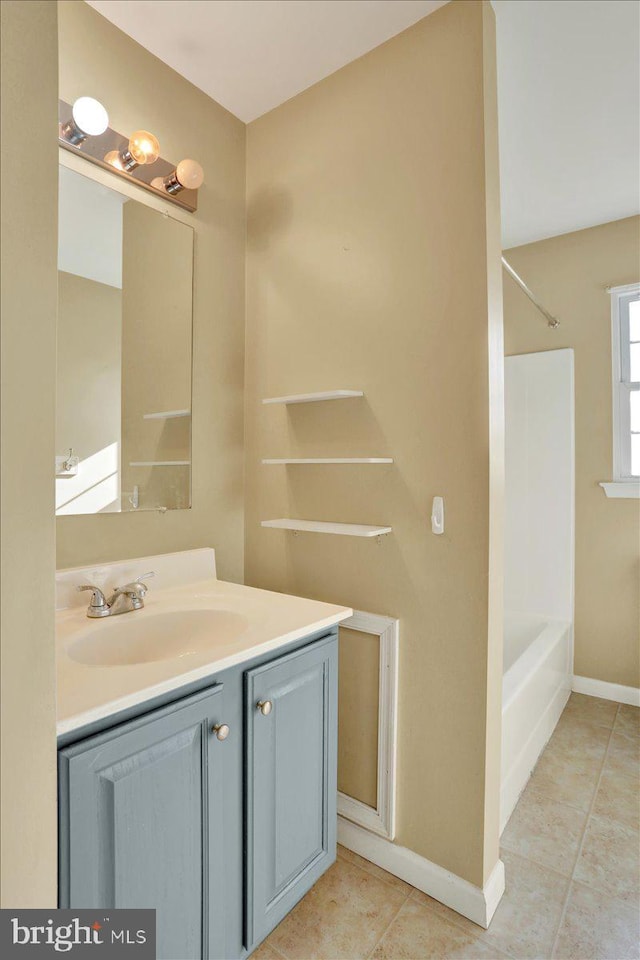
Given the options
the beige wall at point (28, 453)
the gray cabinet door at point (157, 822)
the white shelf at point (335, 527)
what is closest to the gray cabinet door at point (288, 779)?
the gray cabinet door at point (157, 822)

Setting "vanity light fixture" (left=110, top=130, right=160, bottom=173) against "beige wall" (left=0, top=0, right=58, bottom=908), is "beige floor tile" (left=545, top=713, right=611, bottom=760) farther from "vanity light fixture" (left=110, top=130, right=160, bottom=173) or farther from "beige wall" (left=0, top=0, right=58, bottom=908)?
"vanity light fixture" (left=110, top=130, right=160, bottom=173)

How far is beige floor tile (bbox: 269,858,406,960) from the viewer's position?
51.6 inches

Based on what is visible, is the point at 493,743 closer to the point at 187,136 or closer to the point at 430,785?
the point at 430,785

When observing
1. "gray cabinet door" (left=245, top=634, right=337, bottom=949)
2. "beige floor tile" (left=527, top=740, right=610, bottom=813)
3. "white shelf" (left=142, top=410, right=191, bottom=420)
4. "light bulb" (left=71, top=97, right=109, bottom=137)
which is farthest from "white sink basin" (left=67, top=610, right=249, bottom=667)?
"beige floor tile" (left=527, top=740, right=610, bottom=813)

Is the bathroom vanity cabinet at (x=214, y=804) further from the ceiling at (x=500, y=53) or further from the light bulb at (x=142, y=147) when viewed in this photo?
the ceiling at (x=500, y=53)

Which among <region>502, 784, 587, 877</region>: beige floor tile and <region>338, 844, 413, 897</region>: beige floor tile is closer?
<region>338, 844, 413, 897</region>: beige floor tile

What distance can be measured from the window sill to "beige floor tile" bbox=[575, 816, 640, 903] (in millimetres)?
1609

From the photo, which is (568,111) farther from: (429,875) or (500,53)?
(429,875)

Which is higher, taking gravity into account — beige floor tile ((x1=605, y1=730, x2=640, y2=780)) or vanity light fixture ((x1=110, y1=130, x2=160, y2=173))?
vanity light fixture ((x1=110, y1=130, x2=160, y2=173))

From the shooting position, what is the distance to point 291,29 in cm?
155

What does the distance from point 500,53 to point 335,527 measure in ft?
5.58

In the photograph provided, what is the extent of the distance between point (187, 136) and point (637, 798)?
119 inches

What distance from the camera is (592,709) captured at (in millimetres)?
2691

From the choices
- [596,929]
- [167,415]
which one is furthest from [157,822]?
[596,929]
